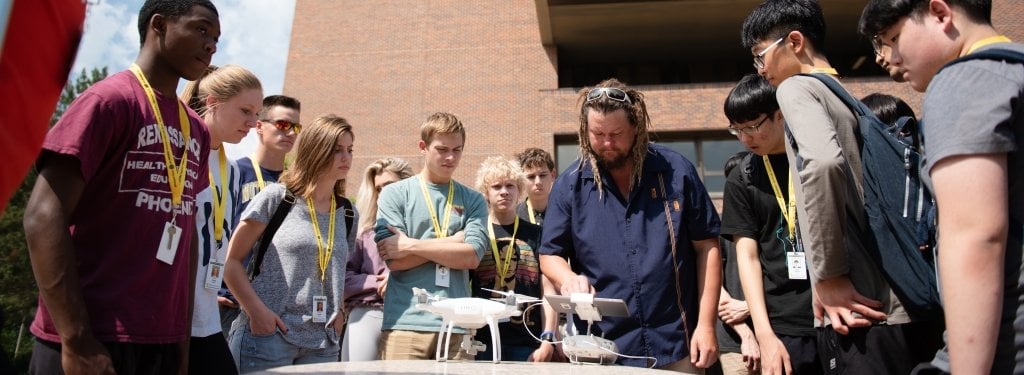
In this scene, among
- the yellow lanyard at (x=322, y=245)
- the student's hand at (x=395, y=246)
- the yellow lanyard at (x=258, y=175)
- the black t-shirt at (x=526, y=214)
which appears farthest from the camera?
the black t-shirt at (x=526, y=214)

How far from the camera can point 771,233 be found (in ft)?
9.38

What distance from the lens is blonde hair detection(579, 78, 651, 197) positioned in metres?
2.79

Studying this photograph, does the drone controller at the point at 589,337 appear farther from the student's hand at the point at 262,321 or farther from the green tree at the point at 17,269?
the green tree at the point at 17,269

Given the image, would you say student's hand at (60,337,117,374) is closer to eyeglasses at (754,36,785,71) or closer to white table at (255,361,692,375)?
white table at (255,361,692,375)

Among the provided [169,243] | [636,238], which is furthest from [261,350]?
[636,238]

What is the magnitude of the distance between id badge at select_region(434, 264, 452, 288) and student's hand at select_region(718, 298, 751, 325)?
134cm

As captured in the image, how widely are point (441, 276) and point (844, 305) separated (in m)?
2.08

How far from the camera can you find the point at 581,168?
9.61ft

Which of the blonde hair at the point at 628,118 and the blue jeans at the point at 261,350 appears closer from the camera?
the blonde hair at the point at 628,118

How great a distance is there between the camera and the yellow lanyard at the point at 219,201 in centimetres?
268

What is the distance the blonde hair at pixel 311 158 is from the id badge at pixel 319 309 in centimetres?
51

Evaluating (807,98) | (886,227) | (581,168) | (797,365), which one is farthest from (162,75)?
(797,365)

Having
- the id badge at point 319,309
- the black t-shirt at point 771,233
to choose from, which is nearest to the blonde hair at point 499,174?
the id badge at point 319,309

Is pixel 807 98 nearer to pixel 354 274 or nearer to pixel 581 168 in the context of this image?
pixel 581 168
